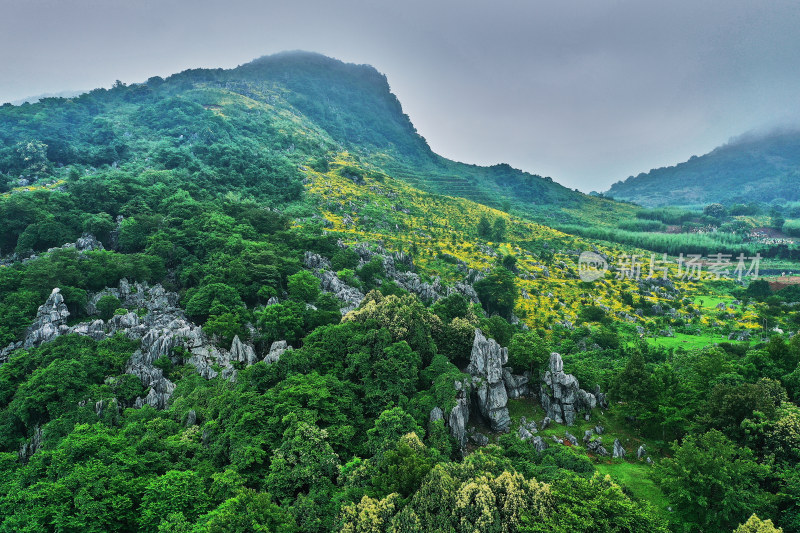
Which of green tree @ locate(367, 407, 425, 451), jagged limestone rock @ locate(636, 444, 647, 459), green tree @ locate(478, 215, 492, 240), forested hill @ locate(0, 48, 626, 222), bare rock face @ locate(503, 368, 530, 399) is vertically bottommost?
jagged limestone rock @ locate(636, 444, 647, 459)

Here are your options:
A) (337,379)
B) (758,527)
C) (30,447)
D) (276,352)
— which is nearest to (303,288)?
(276,352)

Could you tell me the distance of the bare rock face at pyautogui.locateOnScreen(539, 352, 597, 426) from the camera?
30.8 m

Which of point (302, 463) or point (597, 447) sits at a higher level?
point (302, 463)

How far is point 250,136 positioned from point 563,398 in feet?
358

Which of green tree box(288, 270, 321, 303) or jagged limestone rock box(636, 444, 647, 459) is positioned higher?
green tree box(288, 270, 321, 303)

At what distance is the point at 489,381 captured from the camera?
3041 cm

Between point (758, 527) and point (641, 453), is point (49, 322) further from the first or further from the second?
point (641, 453)

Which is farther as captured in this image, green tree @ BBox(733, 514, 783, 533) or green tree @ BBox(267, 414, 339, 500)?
green tree @ BBox(267, 414, 339, 500)

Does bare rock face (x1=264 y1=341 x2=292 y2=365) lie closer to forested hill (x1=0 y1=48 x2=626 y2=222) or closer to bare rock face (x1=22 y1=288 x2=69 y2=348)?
bare rock face (x1=22 y1=288 x2=69 y2=348)

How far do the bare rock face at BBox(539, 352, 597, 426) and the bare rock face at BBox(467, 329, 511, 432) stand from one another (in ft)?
12.6

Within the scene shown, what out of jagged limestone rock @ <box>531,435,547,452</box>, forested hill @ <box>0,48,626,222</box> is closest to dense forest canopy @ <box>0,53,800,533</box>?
jagged limestone rock @ <box>531,435,547,452</box>

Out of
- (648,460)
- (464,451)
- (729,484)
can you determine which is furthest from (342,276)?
(729,484)

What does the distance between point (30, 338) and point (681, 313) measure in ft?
283

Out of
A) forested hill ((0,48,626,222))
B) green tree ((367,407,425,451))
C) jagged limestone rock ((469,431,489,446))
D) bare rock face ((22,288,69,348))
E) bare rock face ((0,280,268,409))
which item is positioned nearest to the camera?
green tree ((367,407,425,451))
